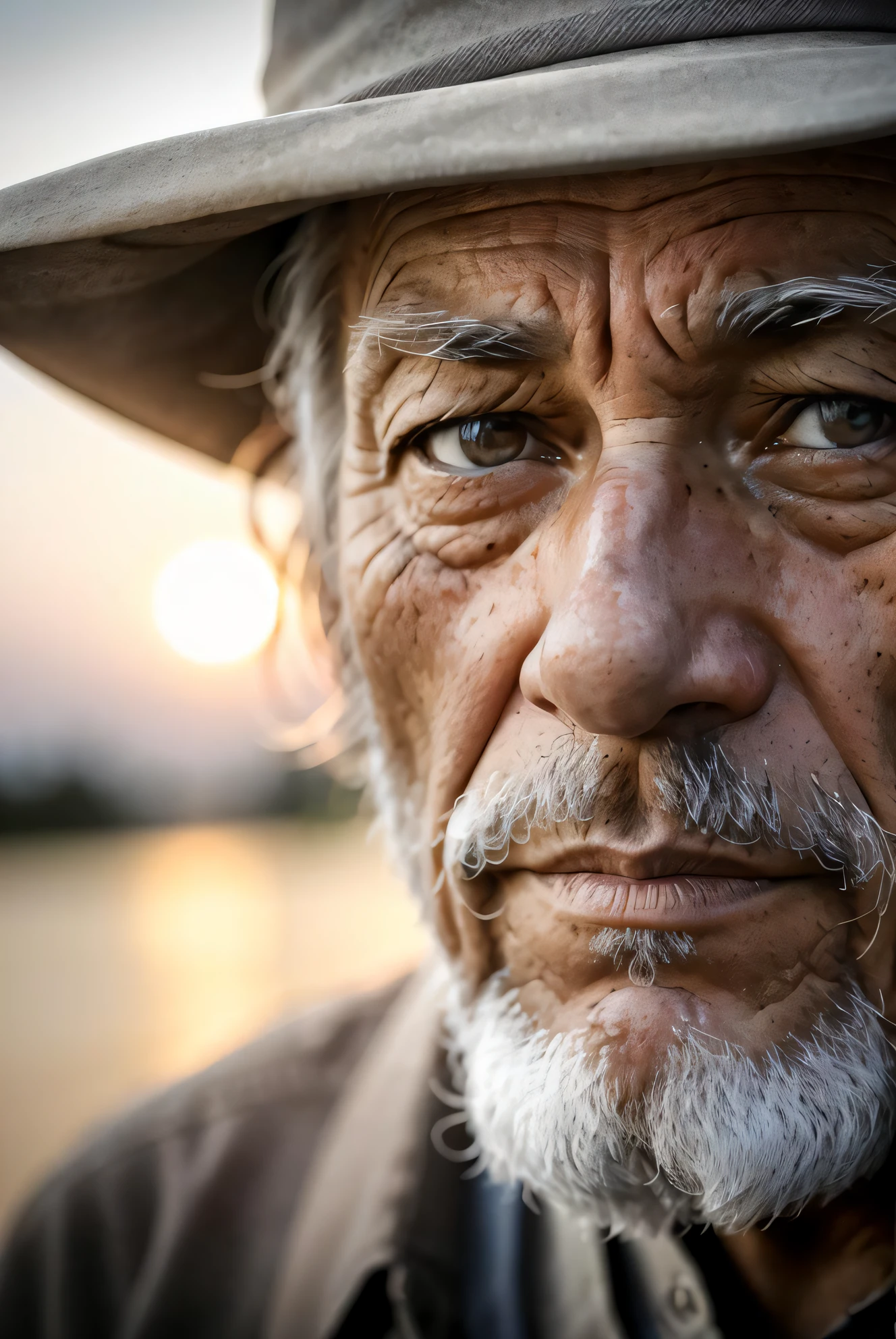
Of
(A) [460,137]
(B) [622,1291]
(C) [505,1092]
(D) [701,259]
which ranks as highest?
(A) [460,137]

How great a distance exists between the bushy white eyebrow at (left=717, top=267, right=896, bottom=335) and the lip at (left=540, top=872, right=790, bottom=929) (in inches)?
28.6

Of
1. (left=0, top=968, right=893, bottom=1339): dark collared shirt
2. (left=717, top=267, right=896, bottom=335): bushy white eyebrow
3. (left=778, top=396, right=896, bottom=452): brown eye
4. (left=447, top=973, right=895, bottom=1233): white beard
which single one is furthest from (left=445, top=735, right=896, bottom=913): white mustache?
(left=0, top=968, right=893, bottom=1339): dark collared shirt

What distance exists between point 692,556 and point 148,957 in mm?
7770

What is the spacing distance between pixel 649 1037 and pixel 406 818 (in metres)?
0.68

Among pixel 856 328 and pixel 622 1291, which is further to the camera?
pixel 622 1291

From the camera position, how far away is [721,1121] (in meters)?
1.20

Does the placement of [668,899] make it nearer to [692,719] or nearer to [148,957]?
[692,719]

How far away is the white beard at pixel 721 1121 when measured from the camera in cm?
120

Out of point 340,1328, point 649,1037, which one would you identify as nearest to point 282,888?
point 340,1328

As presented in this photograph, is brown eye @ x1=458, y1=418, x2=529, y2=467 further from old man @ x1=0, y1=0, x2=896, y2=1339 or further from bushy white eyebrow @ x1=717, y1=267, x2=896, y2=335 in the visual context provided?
bushy white eyebrow @ x1=717, y1=267, x2=896, y2=335

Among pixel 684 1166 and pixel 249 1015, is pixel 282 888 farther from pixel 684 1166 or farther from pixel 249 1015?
pixel 684 1166

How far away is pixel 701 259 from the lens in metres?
1.20

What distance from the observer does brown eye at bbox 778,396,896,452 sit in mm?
1237

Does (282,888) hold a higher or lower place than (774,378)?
higher
